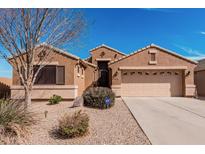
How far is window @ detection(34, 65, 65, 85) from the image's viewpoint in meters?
14.1

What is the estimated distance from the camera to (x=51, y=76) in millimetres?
14258

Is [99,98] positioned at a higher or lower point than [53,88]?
lower

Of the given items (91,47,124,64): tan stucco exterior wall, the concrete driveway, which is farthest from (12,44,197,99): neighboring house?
the concrete driveway

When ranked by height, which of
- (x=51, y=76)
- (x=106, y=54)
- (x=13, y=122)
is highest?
(x=106, y=54)

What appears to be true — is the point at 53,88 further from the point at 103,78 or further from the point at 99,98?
the point at 103,78

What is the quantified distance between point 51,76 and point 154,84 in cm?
936

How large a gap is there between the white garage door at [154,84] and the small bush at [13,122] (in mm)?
11699

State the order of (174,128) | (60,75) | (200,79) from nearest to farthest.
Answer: (174,128) → (60,75) → (200,79)

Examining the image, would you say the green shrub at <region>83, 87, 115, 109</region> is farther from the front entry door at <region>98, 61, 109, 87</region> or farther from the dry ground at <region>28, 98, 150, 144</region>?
the front entry door at <region>98, 61, 109, 87</region>

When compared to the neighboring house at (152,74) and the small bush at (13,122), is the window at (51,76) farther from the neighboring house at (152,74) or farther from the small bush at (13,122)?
the small bush at (13,122)

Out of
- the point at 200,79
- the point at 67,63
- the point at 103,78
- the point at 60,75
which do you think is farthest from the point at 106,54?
the point at 200,79

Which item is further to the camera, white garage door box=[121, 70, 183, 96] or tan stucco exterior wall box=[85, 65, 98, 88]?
tan stucco exterior wall box=[85, 65, 98, 88]

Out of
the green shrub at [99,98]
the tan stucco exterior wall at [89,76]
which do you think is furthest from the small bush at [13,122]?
the tan stucco exterior wall at [89,76]

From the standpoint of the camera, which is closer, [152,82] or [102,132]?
[102,132]
